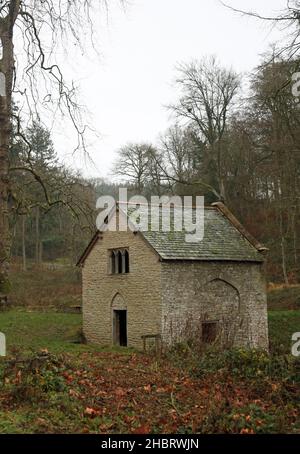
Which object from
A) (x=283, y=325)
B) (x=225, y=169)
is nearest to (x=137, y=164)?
(x=225, y=169)

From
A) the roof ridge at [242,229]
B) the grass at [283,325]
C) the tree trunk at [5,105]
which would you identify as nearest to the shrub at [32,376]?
the tree trunk at [5,105]

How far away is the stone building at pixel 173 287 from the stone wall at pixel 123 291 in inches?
1.7

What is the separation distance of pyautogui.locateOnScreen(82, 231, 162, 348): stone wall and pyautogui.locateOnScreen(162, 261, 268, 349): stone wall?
2.05 ft

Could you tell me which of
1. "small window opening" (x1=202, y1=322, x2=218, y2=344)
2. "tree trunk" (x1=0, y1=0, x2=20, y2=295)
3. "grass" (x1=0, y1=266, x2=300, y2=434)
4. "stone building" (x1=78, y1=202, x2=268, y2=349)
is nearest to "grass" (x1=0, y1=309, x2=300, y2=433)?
"grass" (x1=0, y1=266, x2=300, y2=434)

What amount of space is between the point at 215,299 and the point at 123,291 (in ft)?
14.5

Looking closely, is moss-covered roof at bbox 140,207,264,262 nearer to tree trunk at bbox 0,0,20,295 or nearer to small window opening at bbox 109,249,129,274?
small window opening at bbox 109,249,129,274

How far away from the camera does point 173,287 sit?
22484 millimetres

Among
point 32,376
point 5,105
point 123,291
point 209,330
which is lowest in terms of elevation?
point 209,330

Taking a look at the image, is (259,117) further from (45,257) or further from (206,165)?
(45,257)

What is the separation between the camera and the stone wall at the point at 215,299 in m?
22.3

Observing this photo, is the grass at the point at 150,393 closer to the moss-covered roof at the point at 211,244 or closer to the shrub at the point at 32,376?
the shrub at the point at 32,376

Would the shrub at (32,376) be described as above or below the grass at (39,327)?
above

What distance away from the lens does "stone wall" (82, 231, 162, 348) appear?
74.5 feet

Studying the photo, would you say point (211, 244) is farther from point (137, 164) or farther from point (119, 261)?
point (137, 164)
